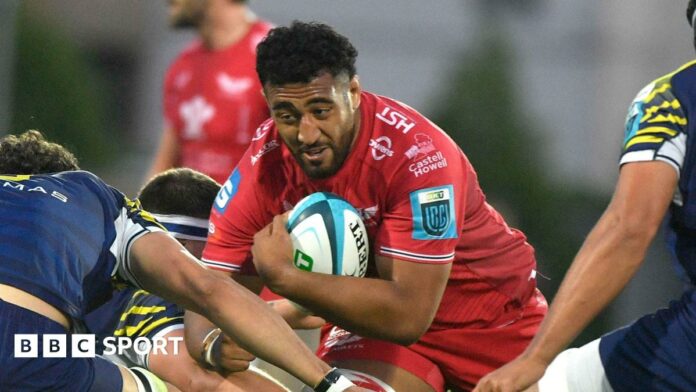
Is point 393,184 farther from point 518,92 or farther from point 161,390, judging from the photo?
point 518,92

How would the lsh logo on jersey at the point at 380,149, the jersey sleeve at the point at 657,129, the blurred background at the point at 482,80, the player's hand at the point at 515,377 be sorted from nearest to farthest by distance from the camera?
the player's hand at the point at 515,377, the jersey sleeve at the point at 657,129, the lsh logo on jersey at the point at 380,149, the blurred background at the point at 482,80

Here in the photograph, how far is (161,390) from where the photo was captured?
4.87m

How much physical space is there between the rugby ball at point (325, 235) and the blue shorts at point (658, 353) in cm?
102

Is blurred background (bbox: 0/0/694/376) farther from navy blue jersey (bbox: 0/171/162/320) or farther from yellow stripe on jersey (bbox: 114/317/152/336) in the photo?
navy blue jersey (bbox: 0/171/162/320)

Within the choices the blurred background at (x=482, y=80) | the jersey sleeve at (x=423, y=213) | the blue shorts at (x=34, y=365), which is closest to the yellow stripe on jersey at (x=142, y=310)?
the blue shorts at (x=34, y=365)

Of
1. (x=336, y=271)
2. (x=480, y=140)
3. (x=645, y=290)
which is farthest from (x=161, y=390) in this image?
(x=480, y=140)

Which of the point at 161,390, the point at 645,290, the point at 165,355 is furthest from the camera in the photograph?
the point at 645,290

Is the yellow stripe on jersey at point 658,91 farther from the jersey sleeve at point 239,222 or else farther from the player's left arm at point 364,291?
the jersey sleeve at point 239,222

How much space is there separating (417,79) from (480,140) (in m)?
6.03

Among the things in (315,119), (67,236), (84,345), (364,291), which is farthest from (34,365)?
(315,119)

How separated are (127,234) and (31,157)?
49cm

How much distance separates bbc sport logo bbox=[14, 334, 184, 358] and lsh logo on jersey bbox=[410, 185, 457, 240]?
3.43ft

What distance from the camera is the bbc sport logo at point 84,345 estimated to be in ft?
14.6

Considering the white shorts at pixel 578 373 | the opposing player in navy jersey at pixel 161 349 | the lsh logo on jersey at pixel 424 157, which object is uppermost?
the lsh logo on jersey at pixel 424 157
